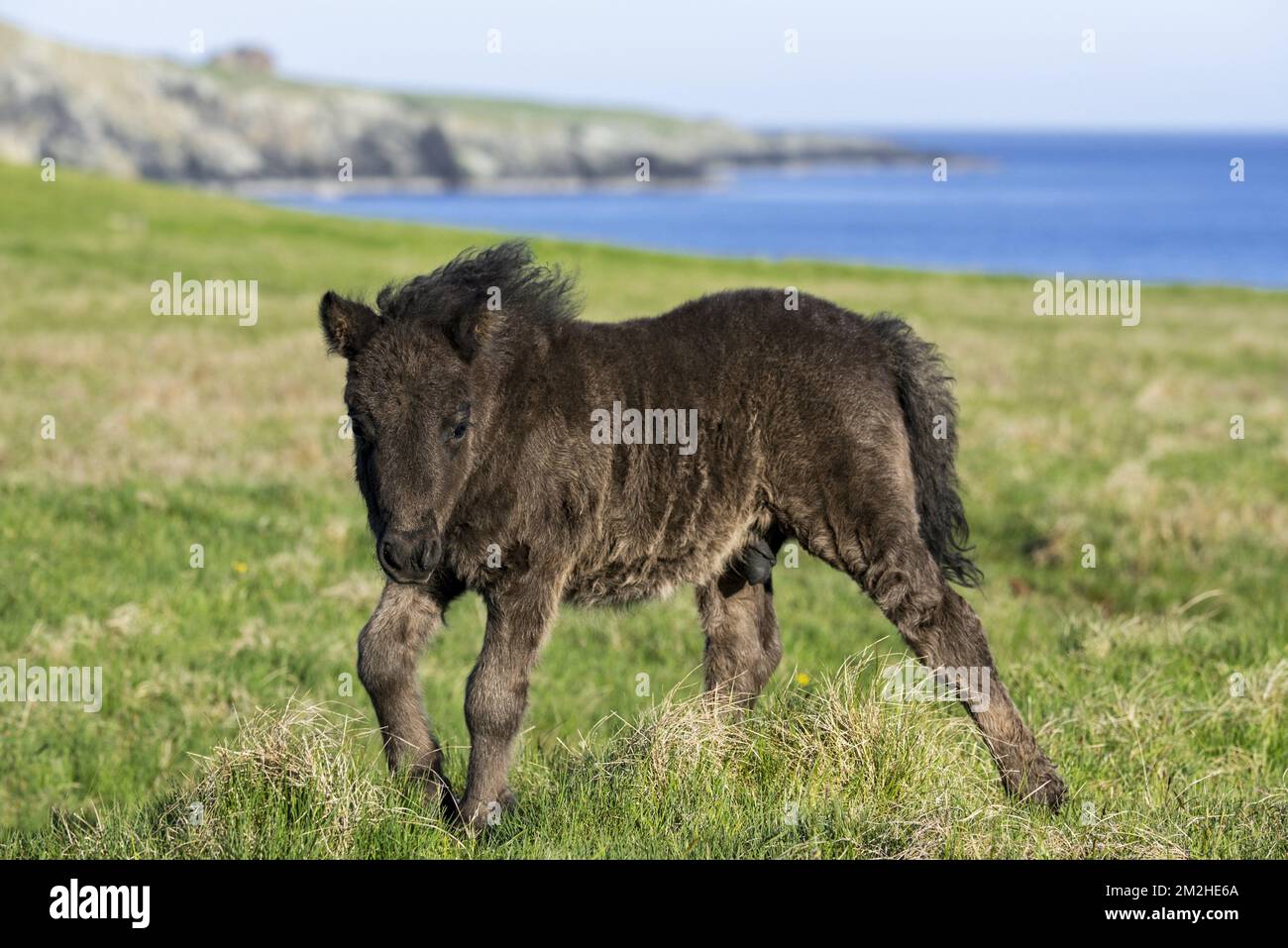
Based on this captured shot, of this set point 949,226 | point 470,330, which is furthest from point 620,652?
point 949,226

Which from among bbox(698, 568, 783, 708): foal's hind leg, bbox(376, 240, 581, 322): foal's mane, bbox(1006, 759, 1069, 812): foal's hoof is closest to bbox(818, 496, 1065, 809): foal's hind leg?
bbox(1006, 759, 1069, 812): foal's hoof

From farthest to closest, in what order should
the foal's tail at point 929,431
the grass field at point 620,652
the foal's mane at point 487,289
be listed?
the foal's tail at point 929,431 → the foal's mane at point 487,289 → the grass field at point 620,652

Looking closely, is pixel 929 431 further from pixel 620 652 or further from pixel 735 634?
pixel 620 652

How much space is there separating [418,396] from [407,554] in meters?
0.68

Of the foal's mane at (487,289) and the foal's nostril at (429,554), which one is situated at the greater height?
the foal's mane at (487,289)

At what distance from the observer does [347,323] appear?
5.83 meters

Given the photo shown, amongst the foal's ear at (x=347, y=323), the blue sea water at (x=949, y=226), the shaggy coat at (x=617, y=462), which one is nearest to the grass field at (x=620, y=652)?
the shaggy coat at (x=617, y=462)

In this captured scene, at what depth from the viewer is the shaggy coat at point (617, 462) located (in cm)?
588

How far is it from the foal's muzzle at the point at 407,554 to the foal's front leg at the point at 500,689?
61 cm

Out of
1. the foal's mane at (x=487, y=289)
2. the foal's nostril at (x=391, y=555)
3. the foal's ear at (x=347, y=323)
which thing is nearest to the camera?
the foal's nostril at (x=391, y=555)

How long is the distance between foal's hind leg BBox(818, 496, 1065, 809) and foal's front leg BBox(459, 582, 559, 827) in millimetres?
1420

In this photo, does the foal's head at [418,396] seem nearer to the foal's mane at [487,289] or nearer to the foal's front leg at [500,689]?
the foal's mane at [487,289]

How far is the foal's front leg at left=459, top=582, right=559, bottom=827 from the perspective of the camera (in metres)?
5.98
